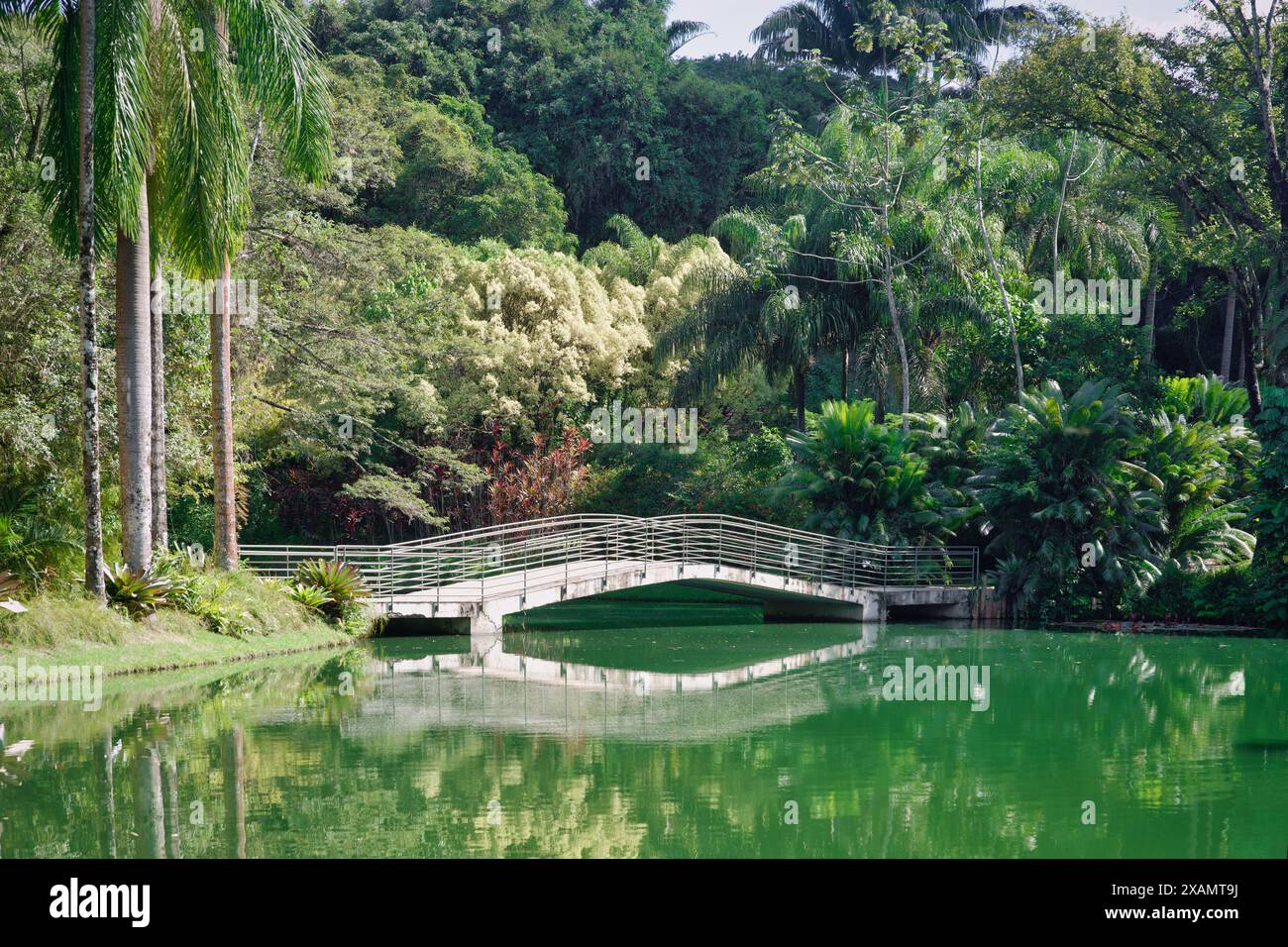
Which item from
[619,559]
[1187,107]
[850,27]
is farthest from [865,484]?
[850,27]

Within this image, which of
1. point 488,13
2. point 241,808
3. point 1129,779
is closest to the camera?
point 241,808

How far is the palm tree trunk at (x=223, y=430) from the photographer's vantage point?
65.6 ft

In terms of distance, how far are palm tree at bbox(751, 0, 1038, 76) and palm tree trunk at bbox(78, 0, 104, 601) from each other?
2943 centimetres

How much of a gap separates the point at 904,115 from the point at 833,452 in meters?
8.10

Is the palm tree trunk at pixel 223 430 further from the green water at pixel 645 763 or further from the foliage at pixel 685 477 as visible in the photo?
the foliage at pixel 685 477

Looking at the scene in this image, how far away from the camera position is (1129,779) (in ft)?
36.1

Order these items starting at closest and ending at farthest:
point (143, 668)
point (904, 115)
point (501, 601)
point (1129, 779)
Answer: point (1129, 779) → point (143, 668) → point (501, 601) → point (904, 115)

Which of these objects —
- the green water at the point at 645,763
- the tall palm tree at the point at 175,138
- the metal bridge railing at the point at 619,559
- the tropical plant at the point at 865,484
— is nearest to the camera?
the green water at the point at 645,763

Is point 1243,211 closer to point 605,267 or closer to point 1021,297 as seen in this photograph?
point 1021,297

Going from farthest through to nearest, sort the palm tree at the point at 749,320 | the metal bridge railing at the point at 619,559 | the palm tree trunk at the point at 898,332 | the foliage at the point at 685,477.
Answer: the foliage at the point at 685,477, the palm tree at the point at 749,320, the palm tree trunk at the point at 898,332, the metal bridge railing at the point at 619,559

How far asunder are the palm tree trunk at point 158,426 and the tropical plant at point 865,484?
13053 mm

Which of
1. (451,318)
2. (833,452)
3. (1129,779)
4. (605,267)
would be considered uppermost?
(605,267)

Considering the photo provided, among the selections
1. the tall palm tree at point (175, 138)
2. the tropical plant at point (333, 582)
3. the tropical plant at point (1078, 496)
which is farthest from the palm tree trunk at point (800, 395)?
the tall palm tree at point (175, 138)
